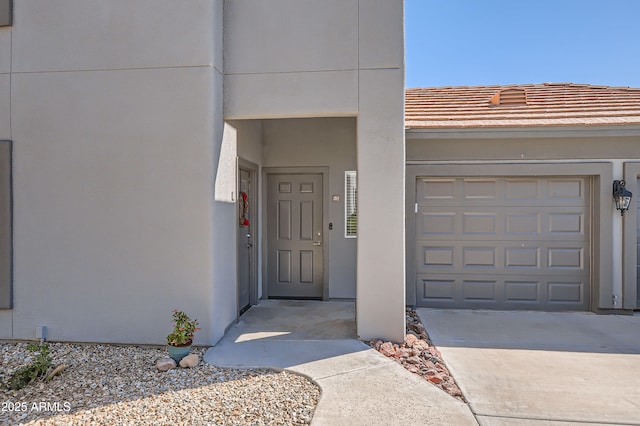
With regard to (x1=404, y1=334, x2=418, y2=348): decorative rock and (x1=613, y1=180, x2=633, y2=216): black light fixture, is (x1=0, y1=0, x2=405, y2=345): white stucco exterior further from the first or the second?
(x1=613, y1=180, x2=633, y2=216): black light fixture

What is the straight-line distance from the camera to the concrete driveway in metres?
3.23

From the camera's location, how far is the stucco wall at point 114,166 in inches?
182

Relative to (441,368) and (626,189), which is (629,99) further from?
(441,368)

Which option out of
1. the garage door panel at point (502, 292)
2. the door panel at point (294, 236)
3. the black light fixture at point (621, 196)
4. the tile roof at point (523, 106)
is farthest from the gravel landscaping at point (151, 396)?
the black light fixture at point (621, 196)

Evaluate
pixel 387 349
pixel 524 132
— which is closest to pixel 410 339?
pixel 387 349

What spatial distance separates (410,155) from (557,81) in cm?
494

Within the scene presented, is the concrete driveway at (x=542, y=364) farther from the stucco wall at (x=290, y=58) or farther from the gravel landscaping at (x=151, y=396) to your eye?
the stucco wall at (x=290, y=58)

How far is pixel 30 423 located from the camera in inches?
121

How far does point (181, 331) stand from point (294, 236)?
313cm

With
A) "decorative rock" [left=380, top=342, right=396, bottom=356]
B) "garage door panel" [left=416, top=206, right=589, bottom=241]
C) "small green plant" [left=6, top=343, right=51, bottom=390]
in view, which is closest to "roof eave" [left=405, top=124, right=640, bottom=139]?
"garage door panel" [left=416, top=206, right=589, bottom=241]

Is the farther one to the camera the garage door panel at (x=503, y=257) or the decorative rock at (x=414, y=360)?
the garage door panel at (x=503, y=257)

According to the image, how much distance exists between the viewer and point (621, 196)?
615cm

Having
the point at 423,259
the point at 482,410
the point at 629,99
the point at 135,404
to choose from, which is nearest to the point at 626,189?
the point at 629,99

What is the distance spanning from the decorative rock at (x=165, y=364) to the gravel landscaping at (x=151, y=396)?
0.17 ft
